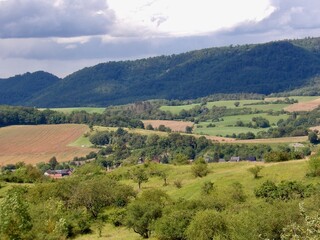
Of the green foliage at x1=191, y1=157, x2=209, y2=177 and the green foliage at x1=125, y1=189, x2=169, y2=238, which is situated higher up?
the green foliage at x1=125, y1=189, x2=169, y2=238

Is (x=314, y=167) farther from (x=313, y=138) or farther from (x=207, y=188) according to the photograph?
(x=313, y=138)

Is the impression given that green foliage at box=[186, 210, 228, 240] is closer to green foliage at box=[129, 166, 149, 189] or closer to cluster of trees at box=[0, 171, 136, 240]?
cluster of trees at box=[0, 171, 136, 240]

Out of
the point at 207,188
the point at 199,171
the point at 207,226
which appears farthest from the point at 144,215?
the point at 199,171

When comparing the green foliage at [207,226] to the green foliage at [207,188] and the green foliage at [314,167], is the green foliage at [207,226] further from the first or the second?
the green foliage at [314,167]

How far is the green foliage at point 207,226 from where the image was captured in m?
60.6

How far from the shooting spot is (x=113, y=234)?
79.8m

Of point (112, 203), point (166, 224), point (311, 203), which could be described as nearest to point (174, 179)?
point (112, 203)

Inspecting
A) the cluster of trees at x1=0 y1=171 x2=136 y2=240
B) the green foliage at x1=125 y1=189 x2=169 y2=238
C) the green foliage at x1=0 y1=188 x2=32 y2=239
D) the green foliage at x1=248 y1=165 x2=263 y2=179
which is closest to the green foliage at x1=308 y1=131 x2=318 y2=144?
the green foliage at x1=248 y1=165 x2=263 y2=179

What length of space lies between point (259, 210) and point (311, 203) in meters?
6.51

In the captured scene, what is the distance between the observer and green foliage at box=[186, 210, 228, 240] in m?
60.6

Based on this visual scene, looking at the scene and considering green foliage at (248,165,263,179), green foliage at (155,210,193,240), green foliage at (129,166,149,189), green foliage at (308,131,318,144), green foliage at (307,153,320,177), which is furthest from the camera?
green foliage at (308,131,318,144)

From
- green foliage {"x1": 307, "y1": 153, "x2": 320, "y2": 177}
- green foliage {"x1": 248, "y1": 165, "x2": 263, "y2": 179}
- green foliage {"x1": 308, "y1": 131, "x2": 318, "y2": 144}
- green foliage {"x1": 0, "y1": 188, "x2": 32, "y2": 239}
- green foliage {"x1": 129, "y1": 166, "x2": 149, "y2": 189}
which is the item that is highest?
green foliage {"x1": 0, "y1": 188, "x2": 32, "y2": 239}

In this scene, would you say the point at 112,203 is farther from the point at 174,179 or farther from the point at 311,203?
the point at 311,203

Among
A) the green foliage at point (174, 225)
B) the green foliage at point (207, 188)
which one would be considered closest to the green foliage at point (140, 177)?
→ the green foliage at point (207, 188)
